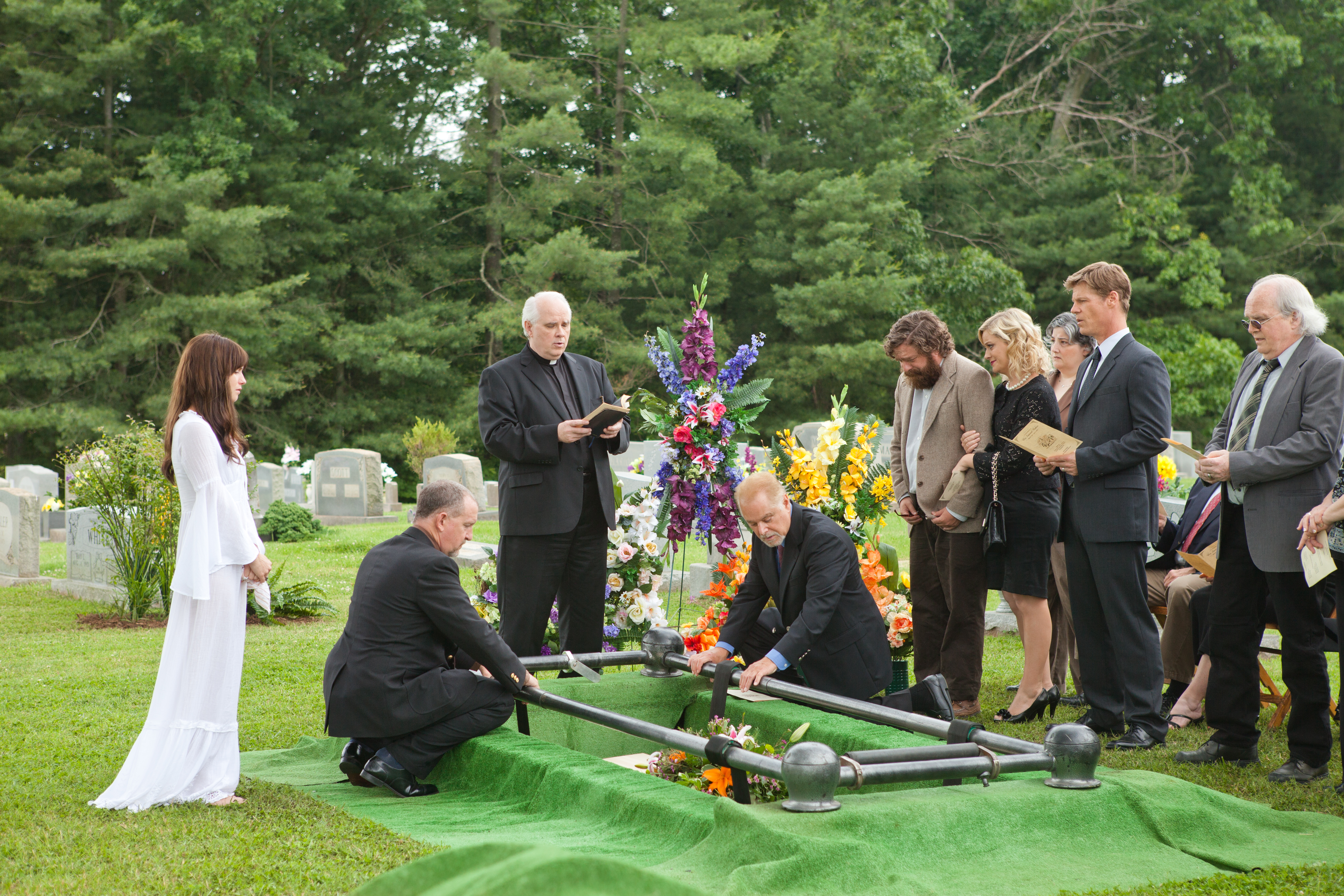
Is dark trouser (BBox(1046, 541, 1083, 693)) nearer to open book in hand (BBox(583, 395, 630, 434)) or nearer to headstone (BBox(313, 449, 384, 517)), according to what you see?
open book in hand (BBox(583, 395, 630, 434))

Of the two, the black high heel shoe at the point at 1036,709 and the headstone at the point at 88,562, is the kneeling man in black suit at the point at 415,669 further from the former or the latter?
the headstone at the point at 88,562

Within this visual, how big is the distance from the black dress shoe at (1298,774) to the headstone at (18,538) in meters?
11.0

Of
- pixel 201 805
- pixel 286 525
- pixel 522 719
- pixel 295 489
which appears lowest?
pixel 201 805

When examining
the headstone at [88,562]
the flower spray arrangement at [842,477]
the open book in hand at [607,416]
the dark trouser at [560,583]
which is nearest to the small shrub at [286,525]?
the headstone at [88,562]

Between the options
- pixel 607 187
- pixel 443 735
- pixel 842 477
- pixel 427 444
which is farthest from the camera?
pixel 607 187

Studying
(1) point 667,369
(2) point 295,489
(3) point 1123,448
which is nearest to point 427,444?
(2) point 295,489

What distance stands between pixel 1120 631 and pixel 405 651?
9.81ft

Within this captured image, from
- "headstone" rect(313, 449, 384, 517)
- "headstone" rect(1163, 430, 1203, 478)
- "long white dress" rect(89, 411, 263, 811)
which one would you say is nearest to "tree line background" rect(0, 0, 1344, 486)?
"headstone" rect(1163, 430, 1203, 478)

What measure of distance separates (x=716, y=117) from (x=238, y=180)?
10300mm

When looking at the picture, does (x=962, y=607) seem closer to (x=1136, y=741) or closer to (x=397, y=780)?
(x=1136, y=741)

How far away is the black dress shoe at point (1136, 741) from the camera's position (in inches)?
197

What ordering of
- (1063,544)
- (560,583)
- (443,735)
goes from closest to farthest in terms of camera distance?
(443,735)
(560,583)
(1063,544)

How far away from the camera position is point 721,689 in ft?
15.1

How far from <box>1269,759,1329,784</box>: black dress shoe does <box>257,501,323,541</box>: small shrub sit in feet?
39.8
